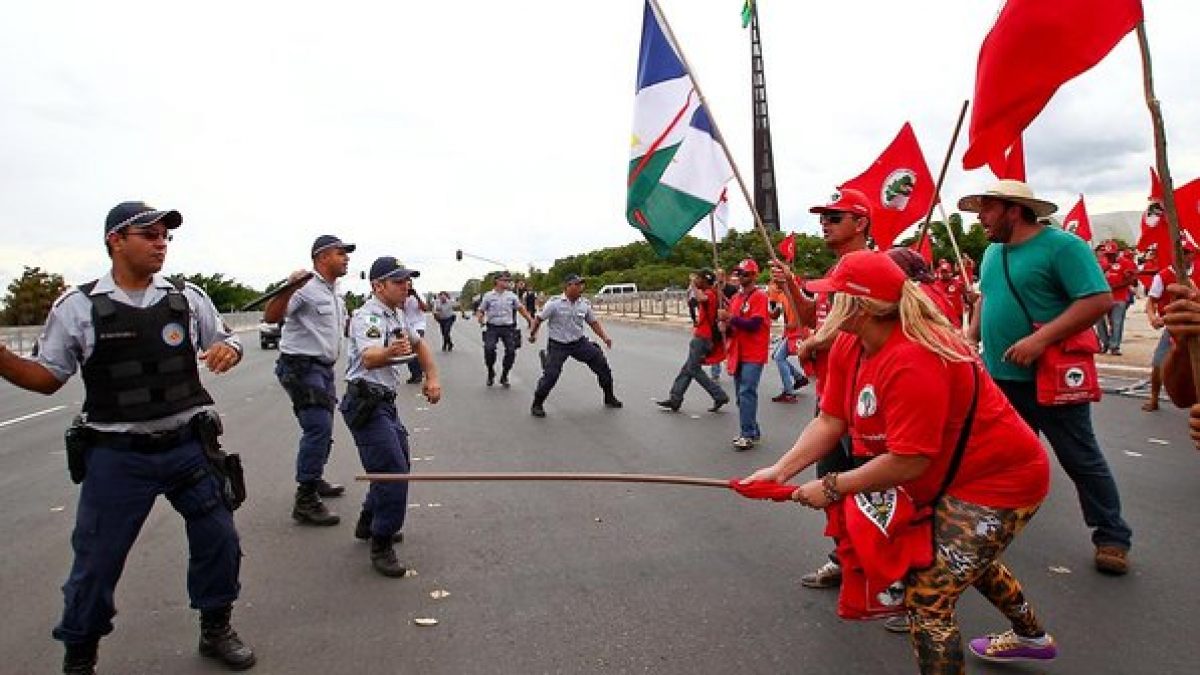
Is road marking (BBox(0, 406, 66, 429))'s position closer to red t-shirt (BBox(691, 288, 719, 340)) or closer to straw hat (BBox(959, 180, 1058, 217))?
red t-shirt (BBox(691, 288, 719, 340))

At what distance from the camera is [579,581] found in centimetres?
416

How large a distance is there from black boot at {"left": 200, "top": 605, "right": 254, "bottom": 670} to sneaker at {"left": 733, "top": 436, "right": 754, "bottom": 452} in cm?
472

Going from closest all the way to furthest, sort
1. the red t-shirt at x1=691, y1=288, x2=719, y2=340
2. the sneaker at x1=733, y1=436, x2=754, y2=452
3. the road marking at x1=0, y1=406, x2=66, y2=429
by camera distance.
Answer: the sneaker at x1=733, y1=436, x2=754, y2=452 < the red t-shirt at x1=691, y1=288, x2=719, y2=340 < the road marking at x1=0, y1=406, x2=66, y2=429

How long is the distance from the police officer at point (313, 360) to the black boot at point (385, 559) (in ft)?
3.47

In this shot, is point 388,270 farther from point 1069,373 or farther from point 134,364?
point 1069,373

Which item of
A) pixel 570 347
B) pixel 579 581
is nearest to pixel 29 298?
pixel 570 347

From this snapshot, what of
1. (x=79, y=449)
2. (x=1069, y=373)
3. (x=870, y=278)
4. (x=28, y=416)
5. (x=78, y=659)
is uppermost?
(x=870, y=278)

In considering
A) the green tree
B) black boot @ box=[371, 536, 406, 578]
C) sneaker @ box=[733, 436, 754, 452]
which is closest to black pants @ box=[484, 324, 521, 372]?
sneaker @ box=[733, 436, 754, 452]

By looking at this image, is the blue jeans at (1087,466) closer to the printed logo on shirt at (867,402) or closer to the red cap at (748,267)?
the printed logo on shirt at (867,402)

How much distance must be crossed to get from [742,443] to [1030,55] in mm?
4822

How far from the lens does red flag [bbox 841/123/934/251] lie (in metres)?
6.12

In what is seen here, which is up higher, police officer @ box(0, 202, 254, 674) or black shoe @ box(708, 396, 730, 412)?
police officer @ box(0, 202, 254, 674)

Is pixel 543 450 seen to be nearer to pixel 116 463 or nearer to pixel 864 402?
pixel 116 463

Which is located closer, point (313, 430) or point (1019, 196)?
point (1019, 196)
